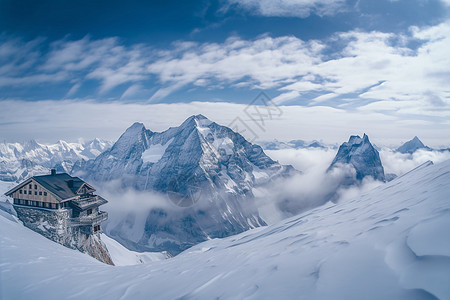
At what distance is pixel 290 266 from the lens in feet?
18.1

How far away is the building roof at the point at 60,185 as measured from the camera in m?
32.5

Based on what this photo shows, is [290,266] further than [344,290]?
Yes

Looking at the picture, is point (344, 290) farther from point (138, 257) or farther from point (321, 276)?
point (138, 257)

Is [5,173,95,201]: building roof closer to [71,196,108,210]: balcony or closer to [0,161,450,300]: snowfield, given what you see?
[71,196,108,210]: balcony

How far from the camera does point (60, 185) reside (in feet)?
113

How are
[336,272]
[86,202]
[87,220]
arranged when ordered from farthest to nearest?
[86,202]
[87,220]
[336,272]

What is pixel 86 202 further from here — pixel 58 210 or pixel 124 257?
pixel 124 257

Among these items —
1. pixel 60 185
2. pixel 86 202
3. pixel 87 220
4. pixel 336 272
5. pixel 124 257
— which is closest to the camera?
pixel 336 272

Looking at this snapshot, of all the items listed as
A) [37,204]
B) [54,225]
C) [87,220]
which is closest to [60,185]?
[37,204]

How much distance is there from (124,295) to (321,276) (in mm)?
5975

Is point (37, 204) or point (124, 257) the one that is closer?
point (37, 204)

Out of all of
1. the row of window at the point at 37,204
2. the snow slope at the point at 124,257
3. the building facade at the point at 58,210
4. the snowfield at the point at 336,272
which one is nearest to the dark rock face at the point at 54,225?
the building facade at the point at 58,210

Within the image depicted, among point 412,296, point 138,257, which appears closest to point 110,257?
point 138,257

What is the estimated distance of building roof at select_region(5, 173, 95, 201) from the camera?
3247 cm
